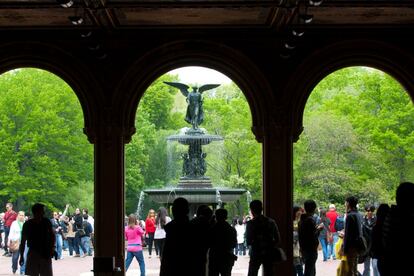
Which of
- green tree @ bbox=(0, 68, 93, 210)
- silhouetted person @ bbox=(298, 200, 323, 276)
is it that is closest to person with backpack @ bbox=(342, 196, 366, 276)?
silhouetted person @ bbox=(298, 200, 323, 276)

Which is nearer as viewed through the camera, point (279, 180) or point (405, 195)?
point (405, 195)

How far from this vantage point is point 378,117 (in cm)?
3612

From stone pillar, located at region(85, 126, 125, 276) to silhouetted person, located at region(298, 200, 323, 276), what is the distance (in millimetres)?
3628

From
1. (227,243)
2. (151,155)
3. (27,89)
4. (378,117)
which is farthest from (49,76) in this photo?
(227,243)

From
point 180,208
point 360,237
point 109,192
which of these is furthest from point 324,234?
point 180,208

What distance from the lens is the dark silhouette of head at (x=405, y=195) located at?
6570 millimetres

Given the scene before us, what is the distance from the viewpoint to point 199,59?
14789 mm

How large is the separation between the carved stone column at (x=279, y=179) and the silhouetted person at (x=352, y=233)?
2952 mm

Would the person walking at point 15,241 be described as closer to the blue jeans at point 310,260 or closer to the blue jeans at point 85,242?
the blue jeans at point 85,242

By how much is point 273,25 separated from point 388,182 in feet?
72.1

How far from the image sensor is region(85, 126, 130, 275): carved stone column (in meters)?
14.5

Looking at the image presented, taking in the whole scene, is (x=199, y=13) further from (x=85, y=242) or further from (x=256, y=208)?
(x=85, y=242)

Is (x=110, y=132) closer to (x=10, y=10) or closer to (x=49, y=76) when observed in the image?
(x=10, y=10)

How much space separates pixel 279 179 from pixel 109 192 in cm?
291
